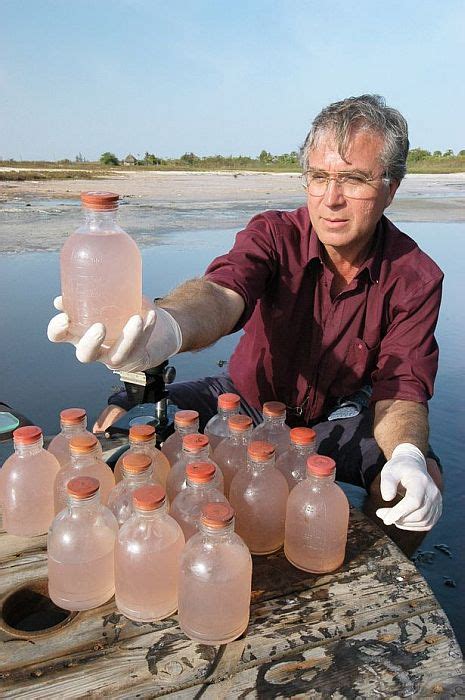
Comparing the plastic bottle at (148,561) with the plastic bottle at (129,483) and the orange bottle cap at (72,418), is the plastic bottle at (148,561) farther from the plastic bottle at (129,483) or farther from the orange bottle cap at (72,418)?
the orange bottle cap at (72,418)

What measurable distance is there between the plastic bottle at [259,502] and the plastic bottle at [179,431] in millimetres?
240

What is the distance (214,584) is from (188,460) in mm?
382

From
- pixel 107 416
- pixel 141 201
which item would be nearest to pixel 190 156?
pixel 141 201

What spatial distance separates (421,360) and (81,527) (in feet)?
5.64

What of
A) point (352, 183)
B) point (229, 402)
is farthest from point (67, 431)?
point (352, 183)

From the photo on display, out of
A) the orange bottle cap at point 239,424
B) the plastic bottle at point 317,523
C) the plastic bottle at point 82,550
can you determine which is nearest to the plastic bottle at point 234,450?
the orange bottle cap at point 239,424

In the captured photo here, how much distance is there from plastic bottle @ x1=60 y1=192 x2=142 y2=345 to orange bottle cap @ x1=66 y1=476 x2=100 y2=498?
1.42 ft

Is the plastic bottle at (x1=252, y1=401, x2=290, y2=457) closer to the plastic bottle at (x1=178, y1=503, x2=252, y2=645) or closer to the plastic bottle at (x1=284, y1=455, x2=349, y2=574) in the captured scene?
the plastic bottle at (x1=284, y1=455, x2=349, y2=574)

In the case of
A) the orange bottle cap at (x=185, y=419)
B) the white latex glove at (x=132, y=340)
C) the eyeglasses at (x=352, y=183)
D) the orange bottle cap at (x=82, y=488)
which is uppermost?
the eyeglasses at (x=352, y=183)

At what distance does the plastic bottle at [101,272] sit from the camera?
5.16 ft

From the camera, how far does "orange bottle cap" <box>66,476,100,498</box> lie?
53.6 inches

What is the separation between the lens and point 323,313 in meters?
2.84

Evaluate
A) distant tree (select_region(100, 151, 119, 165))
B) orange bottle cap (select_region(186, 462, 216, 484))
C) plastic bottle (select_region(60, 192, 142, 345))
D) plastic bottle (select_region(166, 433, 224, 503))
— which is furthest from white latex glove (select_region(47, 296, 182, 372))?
distant tree (select_region(100, 151, 119, 165))

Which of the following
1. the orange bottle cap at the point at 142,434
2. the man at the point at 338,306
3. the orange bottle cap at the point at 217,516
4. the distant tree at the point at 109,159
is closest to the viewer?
the orange bottle cap at the point at 217,516
